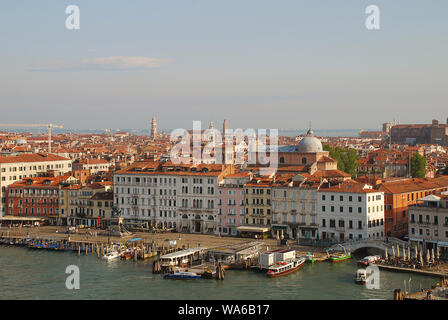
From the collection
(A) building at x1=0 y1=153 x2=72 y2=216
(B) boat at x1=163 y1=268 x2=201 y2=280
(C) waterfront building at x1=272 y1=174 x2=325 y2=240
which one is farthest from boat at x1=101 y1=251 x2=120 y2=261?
(A) building at x1=0 y1=153 x2=72 y2=216

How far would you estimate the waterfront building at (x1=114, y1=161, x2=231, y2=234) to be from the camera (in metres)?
39.0

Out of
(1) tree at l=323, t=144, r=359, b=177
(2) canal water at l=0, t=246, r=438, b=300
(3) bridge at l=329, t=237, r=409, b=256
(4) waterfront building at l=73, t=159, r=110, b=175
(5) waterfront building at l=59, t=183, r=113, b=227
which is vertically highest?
(1) tree at l=323, t=144, r=359, b=177

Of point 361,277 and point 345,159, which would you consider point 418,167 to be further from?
point 361,277

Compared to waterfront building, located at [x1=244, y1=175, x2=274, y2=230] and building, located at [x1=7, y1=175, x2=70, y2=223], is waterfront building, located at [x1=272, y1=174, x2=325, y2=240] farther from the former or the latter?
building, located at [x1=7, y1=175, x2=70, y2=223]

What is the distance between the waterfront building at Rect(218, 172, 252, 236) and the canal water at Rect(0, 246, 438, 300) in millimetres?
7319

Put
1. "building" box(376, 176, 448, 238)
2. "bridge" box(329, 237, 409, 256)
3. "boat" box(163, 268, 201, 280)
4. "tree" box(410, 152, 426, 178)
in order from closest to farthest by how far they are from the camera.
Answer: "boat" box(163, 268, 201, 280), "bridge" box(329, 237, 409, 256), "building" box(376, 176, 448, 238), "tree" box(410, 152, 426, 178)

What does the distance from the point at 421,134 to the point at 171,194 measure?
9256 centimetres

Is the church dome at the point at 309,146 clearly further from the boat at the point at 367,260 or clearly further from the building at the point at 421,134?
the building at the point at 421,134

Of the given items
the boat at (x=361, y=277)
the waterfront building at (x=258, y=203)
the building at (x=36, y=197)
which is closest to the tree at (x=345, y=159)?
the waterfront building at (x=258, y=203)

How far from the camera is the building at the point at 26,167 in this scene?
46.0 metres

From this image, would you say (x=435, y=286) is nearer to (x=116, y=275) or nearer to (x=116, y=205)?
(x=116, y=275)


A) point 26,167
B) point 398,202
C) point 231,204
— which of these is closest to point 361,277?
point 398,202

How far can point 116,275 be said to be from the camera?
1156 inches
